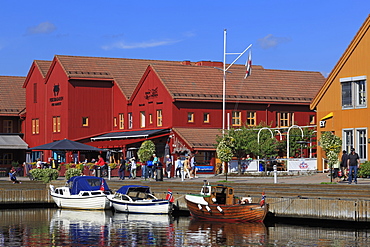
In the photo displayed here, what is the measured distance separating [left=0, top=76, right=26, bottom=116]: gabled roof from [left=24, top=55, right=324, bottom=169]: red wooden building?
260 cm

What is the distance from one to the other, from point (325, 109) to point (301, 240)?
773 inches

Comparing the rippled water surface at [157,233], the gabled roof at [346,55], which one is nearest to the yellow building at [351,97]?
the gabled roof at [346,55]

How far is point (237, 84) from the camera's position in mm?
71062

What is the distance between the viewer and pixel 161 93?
6794 centimetres

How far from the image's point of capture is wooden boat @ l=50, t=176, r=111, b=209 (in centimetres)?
4700

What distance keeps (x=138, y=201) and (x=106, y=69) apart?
35960 mm

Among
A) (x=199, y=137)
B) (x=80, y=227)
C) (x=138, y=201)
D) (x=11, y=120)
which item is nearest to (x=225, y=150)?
(x=138, y=201)

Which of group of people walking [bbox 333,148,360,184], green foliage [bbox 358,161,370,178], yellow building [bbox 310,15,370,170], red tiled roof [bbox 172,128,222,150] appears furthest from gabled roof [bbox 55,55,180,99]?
group of people walking [bbox 333,148,360,184]

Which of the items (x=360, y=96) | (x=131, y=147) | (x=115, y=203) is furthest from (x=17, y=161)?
(x=360, y=96)

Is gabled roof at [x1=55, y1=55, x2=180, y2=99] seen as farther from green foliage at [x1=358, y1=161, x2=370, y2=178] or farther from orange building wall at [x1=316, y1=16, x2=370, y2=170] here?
green foliage at [x1=358, y1=161, x2=370, y2=178]

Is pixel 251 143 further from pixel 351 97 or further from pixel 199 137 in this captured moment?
pixel 351 97

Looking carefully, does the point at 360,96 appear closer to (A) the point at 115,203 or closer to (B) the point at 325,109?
(B) the point at 325,109

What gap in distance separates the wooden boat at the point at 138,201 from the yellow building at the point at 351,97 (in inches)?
502

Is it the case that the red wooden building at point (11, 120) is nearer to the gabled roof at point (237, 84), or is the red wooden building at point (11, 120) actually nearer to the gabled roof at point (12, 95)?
the gabled roof at point (12, 95)
